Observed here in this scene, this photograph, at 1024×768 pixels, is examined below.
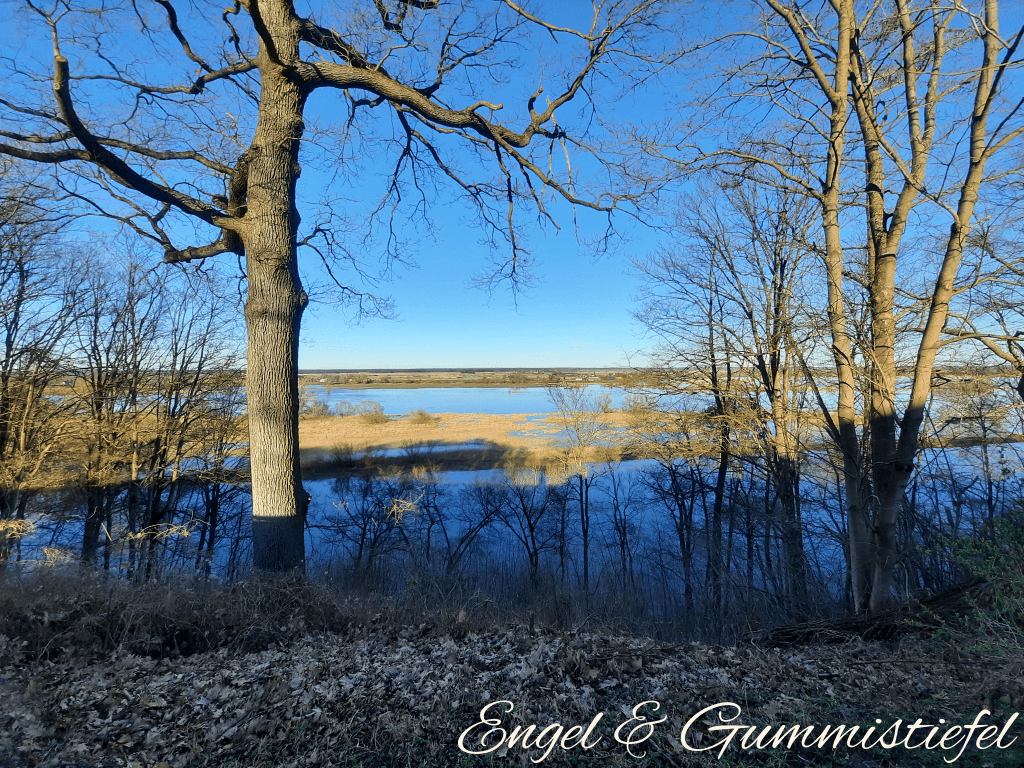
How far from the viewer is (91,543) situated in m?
16.5

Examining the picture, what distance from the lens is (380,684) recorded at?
339 cm

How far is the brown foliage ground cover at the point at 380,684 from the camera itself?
2.65 m

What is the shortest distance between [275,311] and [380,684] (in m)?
4.70

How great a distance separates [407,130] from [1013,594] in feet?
31.5

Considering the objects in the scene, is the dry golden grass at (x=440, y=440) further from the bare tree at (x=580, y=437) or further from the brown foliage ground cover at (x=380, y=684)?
the brown foliage ground cover at (x=380, y=684)

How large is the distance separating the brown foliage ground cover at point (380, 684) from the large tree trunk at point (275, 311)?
49.1 inches

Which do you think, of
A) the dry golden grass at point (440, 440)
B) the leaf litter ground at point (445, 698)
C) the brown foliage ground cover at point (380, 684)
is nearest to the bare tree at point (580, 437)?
the dry golden grass at point (440, 440)

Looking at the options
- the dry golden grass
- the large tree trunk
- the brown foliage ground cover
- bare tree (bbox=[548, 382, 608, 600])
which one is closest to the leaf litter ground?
the brown foliage ground cover

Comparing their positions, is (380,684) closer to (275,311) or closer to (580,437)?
(275,311)

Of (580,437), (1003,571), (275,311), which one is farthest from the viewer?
(580,437)

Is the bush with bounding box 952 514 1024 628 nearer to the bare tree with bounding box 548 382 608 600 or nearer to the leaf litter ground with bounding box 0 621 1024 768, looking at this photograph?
the leaf litter ground with bounding box 0 621 1024 768

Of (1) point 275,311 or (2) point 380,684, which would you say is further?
(1) point 275,311

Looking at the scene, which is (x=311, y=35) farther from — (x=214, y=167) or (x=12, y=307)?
(x=12, y=307)

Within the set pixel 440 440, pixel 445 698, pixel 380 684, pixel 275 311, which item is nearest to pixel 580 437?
pixel 440 440
